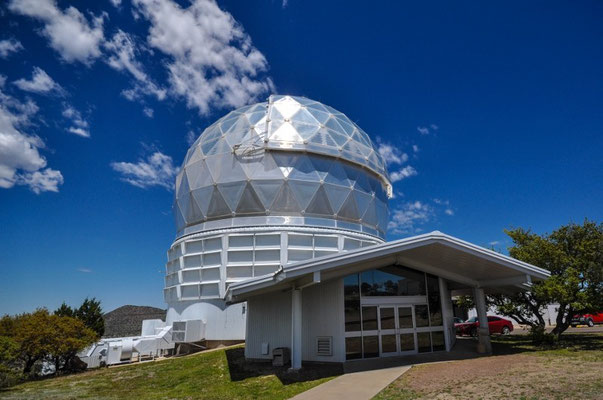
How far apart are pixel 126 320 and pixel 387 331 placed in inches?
1418

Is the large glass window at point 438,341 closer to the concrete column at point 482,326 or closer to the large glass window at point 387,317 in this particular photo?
the concrete column at point 482,326

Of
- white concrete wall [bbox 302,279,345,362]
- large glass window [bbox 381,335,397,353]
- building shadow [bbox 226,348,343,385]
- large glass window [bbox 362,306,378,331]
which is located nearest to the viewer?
building shadow [bbox 226,348,343,385]

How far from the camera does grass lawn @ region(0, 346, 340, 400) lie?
→ 373 inches

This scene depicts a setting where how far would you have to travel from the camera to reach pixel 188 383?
1109 cm

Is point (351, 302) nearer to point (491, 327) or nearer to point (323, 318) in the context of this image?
point (323, 318)

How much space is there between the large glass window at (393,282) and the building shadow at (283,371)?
304cm

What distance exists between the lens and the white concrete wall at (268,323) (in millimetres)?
13796

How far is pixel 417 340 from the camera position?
13.9m

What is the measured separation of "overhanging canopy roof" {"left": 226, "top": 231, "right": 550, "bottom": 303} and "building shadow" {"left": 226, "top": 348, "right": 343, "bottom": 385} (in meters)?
2.55

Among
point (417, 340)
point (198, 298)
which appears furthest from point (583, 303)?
point (198, 298)

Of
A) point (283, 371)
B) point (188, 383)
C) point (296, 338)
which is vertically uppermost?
point (296, 338)

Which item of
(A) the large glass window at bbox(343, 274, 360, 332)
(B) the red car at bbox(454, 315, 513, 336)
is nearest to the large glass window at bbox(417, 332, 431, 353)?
(A) the large glass window at bbox(343, 274, 360, 332)

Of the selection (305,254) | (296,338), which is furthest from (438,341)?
(305,254)

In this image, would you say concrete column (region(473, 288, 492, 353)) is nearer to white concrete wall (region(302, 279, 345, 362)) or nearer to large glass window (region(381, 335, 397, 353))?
large glass window (region(381, 335, 397, 353))
